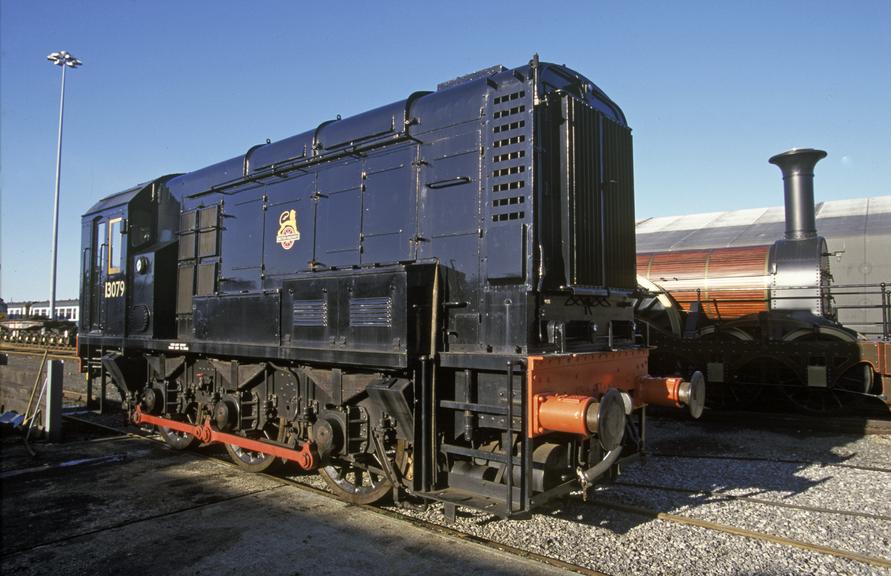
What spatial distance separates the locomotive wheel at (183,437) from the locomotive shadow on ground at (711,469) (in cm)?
511

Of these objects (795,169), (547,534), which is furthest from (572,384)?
(795,169)

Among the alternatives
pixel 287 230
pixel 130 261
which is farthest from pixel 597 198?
pixel 130 261

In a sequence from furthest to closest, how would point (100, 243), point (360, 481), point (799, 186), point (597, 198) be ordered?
point (799, 186) → point (100, 243) → point (360, 481) → point (597, 198)

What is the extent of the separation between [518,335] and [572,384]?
61 cm

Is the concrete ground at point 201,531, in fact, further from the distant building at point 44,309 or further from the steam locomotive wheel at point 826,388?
the distant building at point 44,309

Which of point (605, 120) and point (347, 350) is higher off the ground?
point (605, 120)

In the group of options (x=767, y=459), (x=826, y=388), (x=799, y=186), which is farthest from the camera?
(x=799, y=186)

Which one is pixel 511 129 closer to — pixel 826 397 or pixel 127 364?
pixel 127 364

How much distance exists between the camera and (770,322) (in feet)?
36.5

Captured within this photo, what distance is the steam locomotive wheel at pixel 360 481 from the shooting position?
18.0 ft

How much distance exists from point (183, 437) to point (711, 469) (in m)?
7.09

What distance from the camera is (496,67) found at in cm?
543

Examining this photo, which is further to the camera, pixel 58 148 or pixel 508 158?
pixel 58 148

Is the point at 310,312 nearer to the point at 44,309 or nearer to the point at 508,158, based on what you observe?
the point at 508,158
